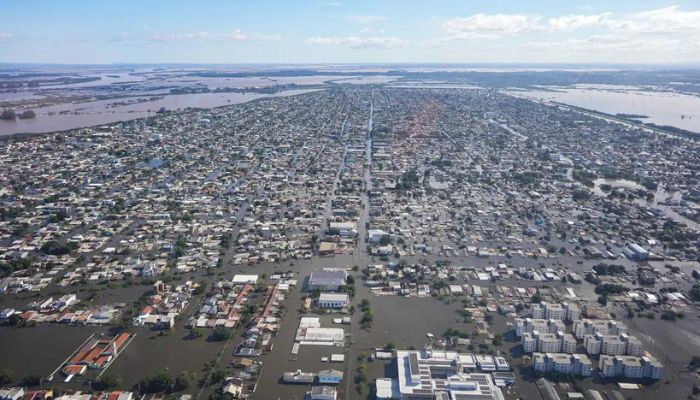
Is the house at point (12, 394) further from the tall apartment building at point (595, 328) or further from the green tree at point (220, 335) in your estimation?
the tall apartment building at point (595, 328)

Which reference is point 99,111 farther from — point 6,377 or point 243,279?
point 6,377

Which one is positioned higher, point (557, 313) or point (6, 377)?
point (557, 313)

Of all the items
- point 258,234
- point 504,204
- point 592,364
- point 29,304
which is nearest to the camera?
point 592,364

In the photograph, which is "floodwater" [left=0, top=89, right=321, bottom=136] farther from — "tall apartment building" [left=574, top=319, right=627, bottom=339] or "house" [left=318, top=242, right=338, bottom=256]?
"tall apartment building" [left=574, top=319, right=627, bottom=339]

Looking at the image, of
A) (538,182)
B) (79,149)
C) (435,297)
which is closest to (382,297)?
(435,297)

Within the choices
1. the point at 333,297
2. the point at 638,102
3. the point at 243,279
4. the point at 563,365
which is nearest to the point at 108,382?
the point at 243,279

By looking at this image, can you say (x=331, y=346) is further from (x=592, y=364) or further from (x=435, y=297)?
(x=592, y=364)

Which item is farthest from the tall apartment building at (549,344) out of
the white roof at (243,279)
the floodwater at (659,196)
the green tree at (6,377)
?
the floodwater at (659,196)
